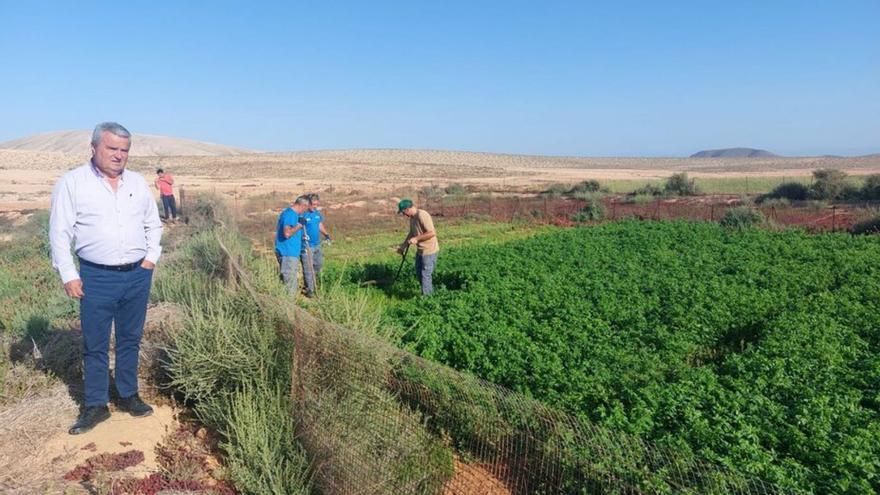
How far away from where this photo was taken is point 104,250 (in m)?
4.59

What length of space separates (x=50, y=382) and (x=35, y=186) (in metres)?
44.3

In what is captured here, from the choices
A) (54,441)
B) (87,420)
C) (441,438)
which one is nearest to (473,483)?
(441,438)

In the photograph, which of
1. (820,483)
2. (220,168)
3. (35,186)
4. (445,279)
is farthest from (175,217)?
(220,168)

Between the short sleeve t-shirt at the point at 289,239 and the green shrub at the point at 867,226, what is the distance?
1673 centimetres

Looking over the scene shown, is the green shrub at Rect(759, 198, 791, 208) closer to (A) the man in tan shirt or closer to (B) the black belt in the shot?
(A) the man in tan shirt

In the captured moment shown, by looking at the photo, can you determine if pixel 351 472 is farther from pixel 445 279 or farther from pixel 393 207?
pixel 393 207

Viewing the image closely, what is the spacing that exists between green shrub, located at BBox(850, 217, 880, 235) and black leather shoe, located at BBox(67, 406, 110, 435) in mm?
19968

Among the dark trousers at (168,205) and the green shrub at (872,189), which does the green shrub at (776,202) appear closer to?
the green shrub at (872,189)

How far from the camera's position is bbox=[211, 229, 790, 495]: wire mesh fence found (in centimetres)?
401

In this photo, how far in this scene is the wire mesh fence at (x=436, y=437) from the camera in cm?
401

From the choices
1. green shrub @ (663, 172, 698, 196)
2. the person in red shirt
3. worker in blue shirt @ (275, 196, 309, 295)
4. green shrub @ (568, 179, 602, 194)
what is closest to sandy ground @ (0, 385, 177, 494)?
worker in blue shirt @ (275, 196, 309, 295)

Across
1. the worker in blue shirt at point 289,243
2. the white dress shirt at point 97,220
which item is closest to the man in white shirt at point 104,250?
the white dress shirt at point 97,220

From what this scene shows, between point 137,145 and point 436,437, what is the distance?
5451 inches

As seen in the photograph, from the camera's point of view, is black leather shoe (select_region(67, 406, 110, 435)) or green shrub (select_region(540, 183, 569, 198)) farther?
green shrub (select_region(540, 183, 569, 198))
